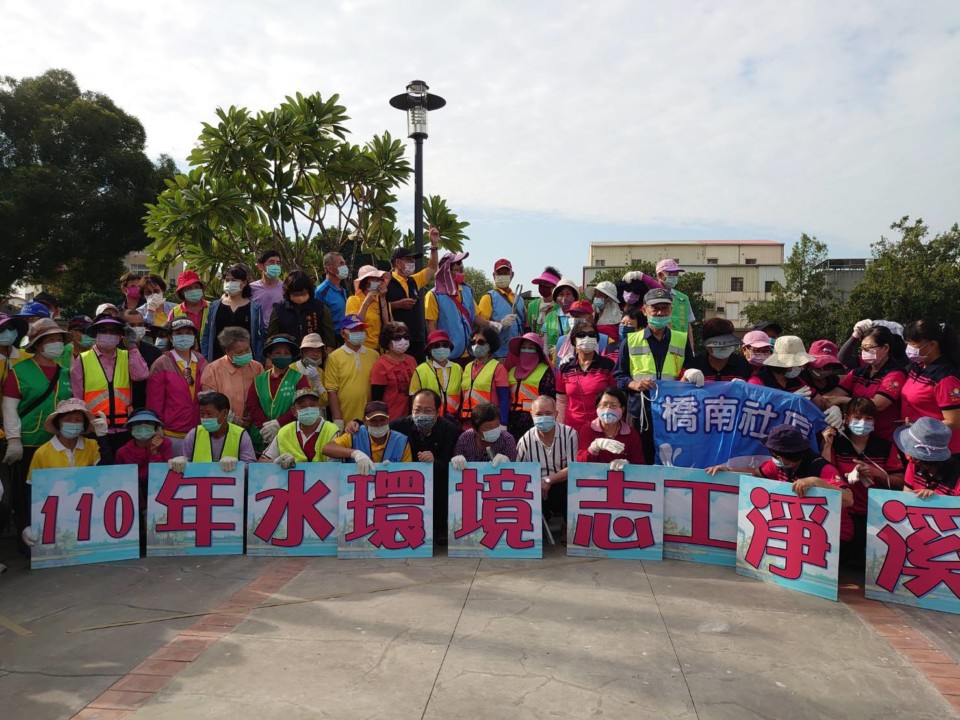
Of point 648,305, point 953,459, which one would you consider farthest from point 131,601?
point 953,459

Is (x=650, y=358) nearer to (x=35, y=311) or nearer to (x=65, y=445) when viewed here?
(x=65, y=445)

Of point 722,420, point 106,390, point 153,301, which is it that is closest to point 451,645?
point 722,420

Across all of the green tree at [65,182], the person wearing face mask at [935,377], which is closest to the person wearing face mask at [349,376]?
the person wearing face mask at [935,377]

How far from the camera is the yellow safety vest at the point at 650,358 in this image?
632cm

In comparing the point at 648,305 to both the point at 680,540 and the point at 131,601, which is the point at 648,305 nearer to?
the point at 680,540

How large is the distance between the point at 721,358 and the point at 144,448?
5.19 metres

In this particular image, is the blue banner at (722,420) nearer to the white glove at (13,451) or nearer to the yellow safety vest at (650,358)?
the yellow safety vest at (650,358)

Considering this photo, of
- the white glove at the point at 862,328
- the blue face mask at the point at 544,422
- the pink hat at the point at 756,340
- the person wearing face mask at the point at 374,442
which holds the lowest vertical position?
the person wearing face mask at the point at 374,442

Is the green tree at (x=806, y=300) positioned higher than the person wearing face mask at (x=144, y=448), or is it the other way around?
the green tree at (x=806, y=300)

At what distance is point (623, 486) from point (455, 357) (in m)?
2.79

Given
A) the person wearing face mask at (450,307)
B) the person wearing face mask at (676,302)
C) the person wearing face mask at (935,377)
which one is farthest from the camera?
the person wearing face mask at (450,307)

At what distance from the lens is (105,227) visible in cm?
2703

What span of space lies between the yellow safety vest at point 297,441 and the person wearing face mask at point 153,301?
3.03 metres

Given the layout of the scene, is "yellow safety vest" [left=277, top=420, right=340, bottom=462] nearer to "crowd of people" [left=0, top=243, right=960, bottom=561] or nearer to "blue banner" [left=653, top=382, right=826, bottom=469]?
"crowd of people" [left=0, top=243, right=960, bottom=561]
